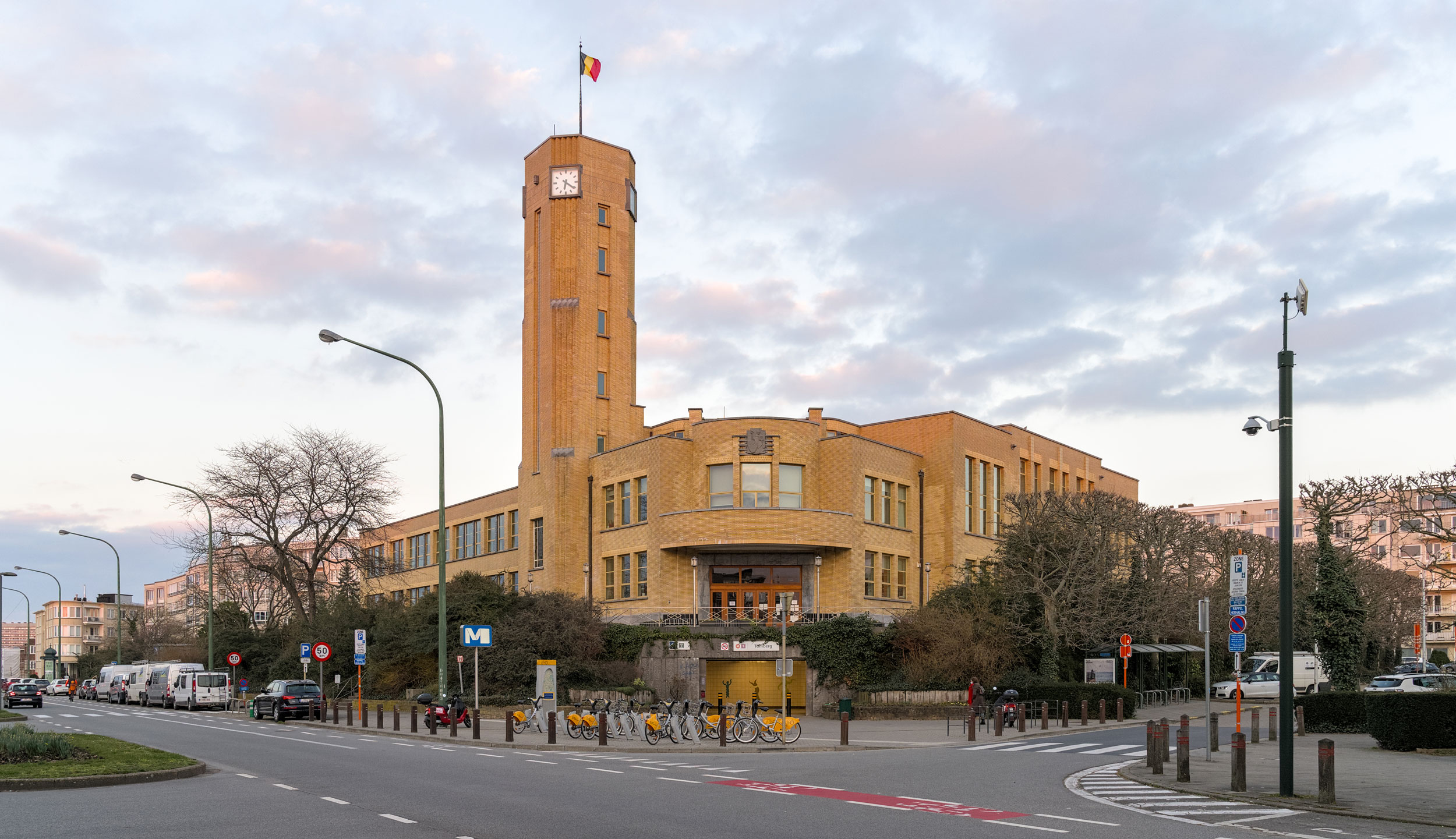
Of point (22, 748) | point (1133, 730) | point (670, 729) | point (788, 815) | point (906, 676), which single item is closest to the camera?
point (788, 815)

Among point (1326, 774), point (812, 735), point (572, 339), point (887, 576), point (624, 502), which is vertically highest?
point (572, 339)

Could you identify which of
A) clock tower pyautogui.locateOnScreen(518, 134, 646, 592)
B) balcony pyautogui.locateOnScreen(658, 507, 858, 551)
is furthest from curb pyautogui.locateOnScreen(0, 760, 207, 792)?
clock tower pyautogui.locateOnScreen(518, 134, 646, 592)

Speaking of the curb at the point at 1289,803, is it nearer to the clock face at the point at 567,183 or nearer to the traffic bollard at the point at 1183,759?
the traffic bollard at the point at 1183,759

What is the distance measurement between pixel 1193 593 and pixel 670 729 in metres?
37.0

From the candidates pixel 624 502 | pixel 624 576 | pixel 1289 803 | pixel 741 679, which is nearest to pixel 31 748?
pixel 1289 803

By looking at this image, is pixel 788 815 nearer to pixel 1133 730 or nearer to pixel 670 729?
pixel 670 729

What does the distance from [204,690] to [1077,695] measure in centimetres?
3819

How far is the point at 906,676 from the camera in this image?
45.6 metres

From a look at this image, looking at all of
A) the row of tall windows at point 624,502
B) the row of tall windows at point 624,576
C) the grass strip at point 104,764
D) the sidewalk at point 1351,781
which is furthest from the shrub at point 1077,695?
the grass strip at point 104,764

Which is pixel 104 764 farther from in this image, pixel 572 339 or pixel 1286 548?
pixel 572 339

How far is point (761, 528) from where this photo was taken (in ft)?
165

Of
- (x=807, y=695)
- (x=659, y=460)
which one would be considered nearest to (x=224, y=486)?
(x=659, y=460)

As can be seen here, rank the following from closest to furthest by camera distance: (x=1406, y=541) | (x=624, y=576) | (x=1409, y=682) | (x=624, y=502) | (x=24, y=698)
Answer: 1. (x=1409, y=682)
2. (x=624, y=576)
3. (x=24, y=698)
4. (x=624, y=502)
5. (x=1406, y=541)

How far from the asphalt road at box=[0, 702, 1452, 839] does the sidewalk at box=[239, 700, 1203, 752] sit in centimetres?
163
